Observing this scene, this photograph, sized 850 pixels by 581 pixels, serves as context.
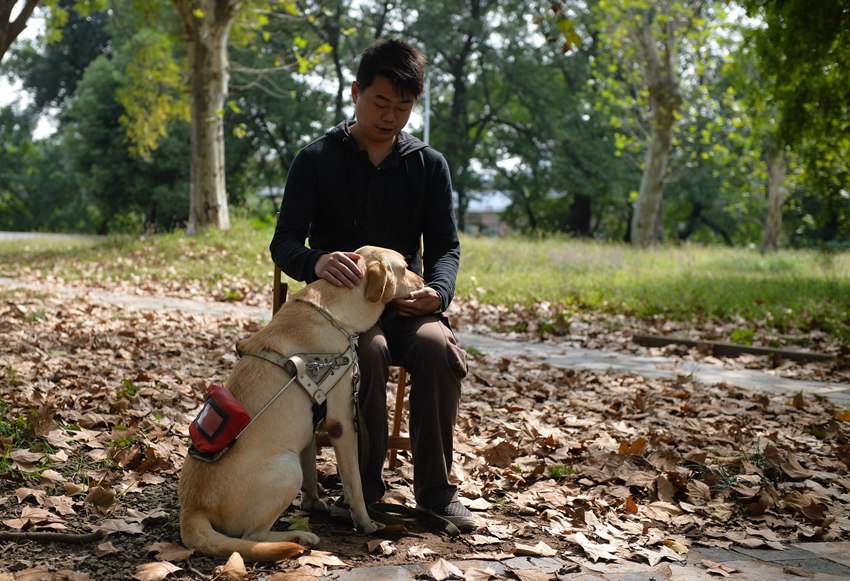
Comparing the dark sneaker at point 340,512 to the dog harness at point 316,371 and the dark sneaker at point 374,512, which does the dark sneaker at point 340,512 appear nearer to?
the dark sneaker at point 374,512

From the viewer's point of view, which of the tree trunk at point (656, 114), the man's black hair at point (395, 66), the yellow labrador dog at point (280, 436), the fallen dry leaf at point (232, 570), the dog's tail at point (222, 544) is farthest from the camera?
the tree trunk at point (656, 114)

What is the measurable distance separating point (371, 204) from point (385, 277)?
722 millimetres

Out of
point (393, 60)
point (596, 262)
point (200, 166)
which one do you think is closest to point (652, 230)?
point (596, 262)

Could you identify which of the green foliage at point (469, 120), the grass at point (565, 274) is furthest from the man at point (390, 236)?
the green foliage at point (469, 120)

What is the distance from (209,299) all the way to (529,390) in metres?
6.90

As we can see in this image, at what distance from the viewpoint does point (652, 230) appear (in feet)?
83.3

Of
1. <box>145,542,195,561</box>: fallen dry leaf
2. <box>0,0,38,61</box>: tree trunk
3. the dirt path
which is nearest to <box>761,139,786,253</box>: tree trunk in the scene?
the dirt path

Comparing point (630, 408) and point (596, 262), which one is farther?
point (596, 262)

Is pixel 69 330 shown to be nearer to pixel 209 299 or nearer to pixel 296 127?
pixel 209 299

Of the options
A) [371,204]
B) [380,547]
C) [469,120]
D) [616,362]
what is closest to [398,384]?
[371,204]

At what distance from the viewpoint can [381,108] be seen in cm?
377

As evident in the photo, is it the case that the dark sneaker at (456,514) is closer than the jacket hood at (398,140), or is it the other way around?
the dark sneaker at (456,514)

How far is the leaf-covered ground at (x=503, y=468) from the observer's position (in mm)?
3273

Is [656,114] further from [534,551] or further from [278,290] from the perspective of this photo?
[534,551]
